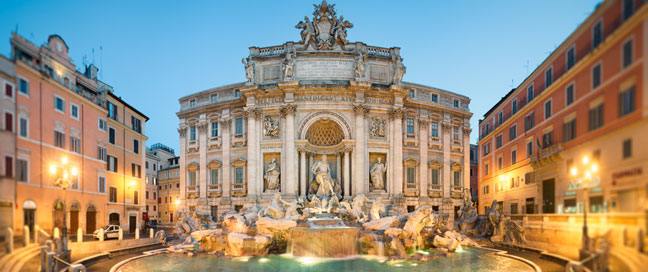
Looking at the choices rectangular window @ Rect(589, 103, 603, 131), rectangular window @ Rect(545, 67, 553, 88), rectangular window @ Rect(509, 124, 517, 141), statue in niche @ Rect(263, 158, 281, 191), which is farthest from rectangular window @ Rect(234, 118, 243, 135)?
rectangular window @ Rect(589, 103, 603, 131)

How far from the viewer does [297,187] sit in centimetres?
3188

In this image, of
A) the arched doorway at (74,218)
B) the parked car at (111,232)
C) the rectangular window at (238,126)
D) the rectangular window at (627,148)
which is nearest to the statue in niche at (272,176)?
the rectangular window at (238,126)

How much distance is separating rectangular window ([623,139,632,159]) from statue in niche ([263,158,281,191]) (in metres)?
26.8

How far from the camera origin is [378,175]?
3209 cm

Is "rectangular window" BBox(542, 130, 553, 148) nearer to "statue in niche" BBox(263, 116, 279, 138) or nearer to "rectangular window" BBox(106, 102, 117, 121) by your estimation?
"rectangular window" BBox(106, 102, 117, 121)

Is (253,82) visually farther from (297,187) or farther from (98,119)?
(98,119)

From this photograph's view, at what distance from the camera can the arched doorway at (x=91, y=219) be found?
17.8 m

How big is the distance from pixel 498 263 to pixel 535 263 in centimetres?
368

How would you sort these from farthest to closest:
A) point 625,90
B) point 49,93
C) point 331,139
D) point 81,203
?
point 331,139 < point 81,203 < point 49,93 < point 625,90

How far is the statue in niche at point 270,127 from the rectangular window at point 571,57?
24917 millimetres

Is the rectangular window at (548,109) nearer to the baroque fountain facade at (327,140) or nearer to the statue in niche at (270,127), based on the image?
the baroque fountain facade at (327,140)

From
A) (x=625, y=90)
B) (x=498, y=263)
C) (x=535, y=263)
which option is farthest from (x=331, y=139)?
(x=625, y=90)

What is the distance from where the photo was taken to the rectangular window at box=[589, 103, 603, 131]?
857cm

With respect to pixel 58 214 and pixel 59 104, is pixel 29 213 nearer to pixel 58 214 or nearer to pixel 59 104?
pixel 58 214
